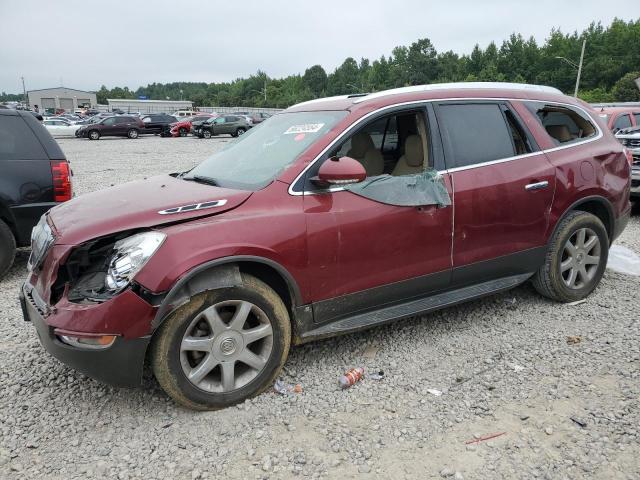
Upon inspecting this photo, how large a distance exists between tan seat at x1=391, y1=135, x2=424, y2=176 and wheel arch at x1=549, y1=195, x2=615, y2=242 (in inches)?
56.9

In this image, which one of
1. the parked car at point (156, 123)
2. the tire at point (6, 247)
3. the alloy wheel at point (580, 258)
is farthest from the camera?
the parked car at point (156, 123)

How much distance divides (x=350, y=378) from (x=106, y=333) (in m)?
1.54

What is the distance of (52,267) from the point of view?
2889mm

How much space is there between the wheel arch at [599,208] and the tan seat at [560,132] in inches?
21.9

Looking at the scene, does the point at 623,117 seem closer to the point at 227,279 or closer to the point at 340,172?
the point at 340,172

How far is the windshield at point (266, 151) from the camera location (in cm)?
339

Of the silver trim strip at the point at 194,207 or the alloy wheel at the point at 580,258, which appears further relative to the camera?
the alloy wheel at the point at 580,258

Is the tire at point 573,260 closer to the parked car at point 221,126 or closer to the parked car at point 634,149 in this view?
the parked car at point 634,149

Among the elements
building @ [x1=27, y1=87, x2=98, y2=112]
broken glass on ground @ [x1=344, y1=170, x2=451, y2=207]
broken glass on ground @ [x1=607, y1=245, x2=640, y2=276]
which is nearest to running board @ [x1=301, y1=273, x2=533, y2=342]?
broken glass on ground @ [x1=344, y1=170, x2=451, y2=207]

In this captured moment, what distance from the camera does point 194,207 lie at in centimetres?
299

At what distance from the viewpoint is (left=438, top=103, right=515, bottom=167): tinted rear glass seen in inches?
149

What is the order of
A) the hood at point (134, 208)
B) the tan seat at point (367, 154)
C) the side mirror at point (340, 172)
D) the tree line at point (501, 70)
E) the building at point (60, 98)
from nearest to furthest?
the hood at point (134, 208), the side mirror at point (340, 172), the tan seat at point (367, 154), the tree line at point (501, 70), the building at point (60, 98)

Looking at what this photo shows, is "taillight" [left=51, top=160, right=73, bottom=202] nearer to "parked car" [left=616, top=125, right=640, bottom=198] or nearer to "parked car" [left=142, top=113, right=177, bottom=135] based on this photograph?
"parked car" [left=616, top=125, right=640, bottom=198]

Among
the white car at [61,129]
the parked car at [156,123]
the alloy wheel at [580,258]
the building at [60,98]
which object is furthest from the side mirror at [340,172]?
the building at [60,98]
